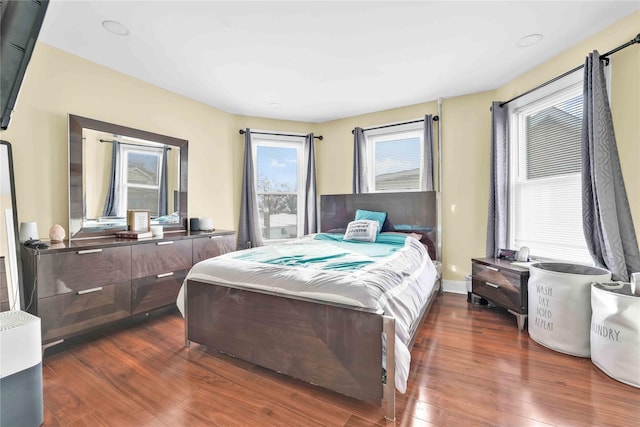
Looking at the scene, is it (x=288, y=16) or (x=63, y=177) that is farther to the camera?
(x=63, y=177)

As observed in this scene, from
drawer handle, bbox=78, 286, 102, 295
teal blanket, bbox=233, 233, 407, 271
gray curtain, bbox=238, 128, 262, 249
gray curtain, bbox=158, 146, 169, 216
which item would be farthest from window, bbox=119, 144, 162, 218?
teal blanket, bbox=233, 233, 407, 271

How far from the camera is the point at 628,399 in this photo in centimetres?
162

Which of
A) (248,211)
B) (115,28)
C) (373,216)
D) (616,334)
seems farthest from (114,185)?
(616,334)

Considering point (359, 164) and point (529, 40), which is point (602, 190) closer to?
point (529, 40)

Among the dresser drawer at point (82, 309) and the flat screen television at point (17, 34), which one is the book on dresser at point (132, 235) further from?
the flat screen television at point (17, 34)

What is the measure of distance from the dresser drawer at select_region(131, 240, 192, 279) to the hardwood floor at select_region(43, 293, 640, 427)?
2.02ft

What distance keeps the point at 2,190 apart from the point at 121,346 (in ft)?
4.90

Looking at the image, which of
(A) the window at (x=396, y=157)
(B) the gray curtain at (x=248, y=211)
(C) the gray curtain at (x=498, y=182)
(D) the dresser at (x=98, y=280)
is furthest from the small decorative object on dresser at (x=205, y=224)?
(C) the gray curtain at (x=498, y=182)

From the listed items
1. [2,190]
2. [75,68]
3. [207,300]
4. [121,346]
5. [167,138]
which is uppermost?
[75,68]

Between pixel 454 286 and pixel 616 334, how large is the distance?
1.97 m

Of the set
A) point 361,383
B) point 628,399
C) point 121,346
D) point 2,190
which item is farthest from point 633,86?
point 2,190

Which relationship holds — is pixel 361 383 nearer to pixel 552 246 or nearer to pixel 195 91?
pixel 552 246

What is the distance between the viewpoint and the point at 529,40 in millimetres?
2467

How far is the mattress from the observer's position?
1.58m
